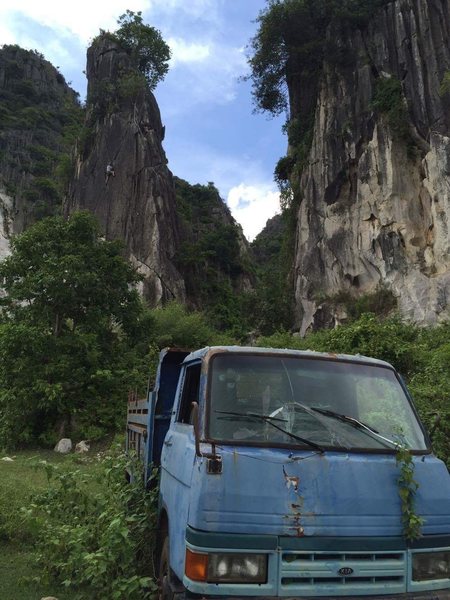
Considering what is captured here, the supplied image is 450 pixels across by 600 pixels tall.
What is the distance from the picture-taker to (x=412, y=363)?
576 inches

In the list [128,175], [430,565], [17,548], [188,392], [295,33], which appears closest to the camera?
[430,565]

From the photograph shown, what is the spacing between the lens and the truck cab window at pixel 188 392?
12.5 feet

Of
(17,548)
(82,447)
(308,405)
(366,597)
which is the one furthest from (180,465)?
(82,447)

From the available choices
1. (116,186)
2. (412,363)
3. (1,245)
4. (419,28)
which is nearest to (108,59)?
(116,186)

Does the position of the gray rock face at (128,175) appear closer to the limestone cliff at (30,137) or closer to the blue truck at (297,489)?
the limestone cliff at (30,137)

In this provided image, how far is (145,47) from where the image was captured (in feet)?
150

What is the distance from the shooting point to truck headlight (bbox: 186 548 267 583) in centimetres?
270

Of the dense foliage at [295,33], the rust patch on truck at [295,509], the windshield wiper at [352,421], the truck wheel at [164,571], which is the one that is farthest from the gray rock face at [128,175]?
the rust patch on truck at [295,509]

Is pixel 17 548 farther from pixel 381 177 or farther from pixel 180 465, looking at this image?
pixel 381 177

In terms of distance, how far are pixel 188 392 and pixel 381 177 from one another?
2460 cm

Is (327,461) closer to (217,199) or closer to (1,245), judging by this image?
(1,245)

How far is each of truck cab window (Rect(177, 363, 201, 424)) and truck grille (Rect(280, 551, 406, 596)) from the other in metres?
1.32

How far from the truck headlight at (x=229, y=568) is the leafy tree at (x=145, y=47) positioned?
4715 cm

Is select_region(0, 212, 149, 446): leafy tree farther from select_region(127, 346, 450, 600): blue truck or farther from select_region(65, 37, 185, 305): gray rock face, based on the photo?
select_region(65, 37, 185, 305): gray rock face
